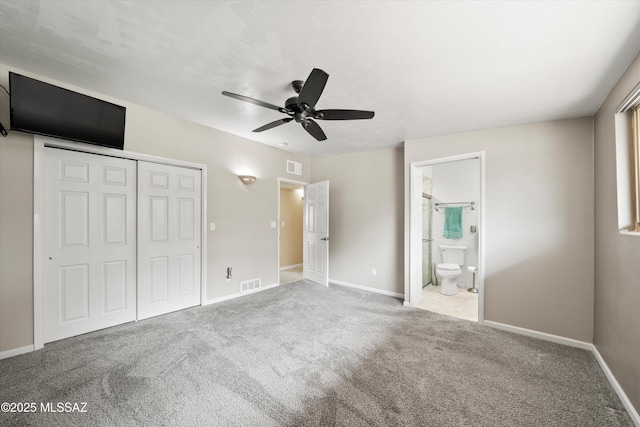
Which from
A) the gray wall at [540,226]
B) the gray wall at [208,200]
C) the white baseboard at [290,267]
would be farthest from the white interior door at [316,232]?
the gray wall at [540,226]

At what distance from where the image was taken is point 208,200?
11.8ft

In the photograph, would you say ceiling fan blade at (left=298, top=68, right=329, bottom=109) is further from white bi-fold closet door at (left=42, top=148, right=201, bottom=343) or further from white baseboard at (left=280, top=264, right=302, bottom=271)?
white baseboard at (left=280, top=264, right=302, bottom=271)

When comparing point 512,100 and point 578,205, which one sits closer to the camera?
point 512,100

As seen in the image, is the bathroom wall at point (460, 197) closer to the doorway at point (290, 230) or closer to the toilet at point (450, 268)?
the toilet at point (450, 268)

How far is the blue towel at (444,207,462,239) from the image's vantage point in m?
4.71

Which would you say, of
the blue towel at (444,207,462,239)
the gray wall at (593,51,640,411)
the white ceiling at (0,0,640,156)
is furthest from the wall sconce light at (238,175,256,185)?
the gray wall at (593,51,640,411)

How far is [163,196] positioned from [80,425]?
230 cm

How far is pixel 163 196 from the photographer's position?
3.19m

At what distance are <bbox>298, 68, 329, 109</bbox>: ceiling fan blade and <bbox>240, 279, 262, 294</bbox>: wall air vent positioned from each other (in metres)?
3.00

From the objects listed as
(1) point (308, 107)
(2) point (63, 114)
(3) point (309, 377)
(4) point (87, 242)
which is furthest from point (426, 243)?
(2) point (63, 114)

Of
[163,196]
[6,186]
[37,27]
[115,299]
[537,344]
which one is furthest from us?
[163,196]

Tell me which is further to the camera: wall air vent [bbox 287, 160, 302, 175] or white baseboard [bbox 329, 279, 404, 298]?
wall air vent [bbox 287, 160, 302, 175]

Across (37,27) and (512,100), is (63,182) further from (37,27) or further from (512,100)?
(512,100)

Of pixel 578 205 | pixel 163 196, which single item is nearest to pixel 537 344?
pixel 578 205
